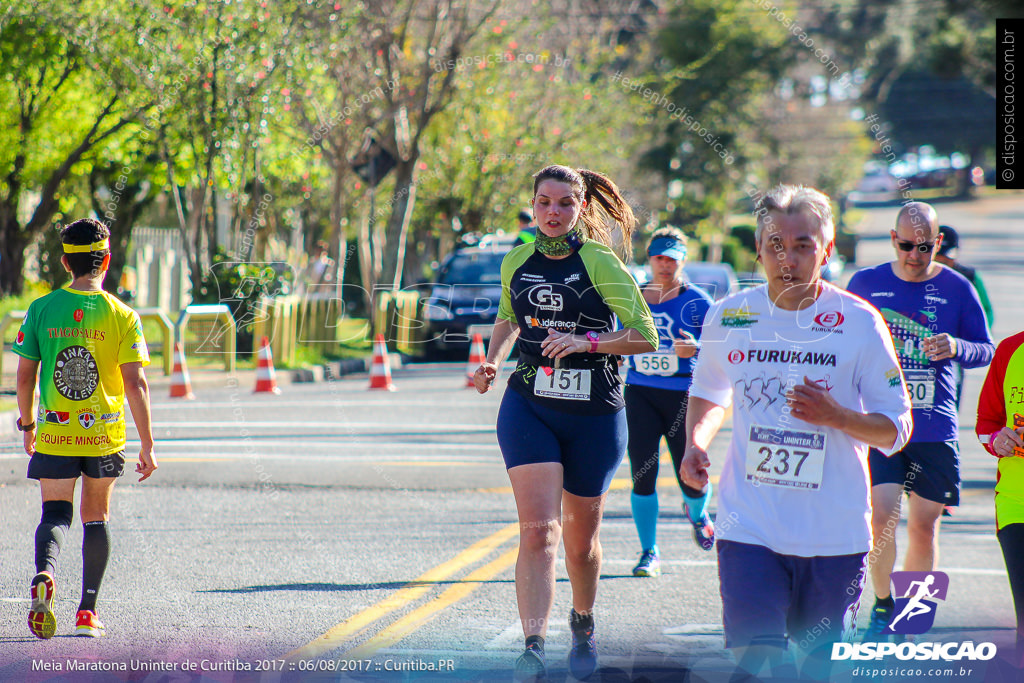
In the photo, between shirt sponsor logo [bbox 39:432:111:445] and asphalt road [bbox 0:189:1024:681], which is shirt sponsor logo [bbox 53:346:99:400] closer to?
shirt sponsor logo [bbox 39:432:111:445]

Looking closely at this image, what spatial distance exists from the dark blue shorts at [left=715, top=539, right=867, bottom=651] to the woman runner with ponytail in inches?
46.7

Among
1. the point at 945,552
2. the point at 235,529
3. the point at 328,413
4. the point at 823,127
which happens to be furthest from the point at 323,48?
the point at 823,127

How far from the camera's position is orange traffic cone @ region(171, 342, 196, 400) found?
1416cm

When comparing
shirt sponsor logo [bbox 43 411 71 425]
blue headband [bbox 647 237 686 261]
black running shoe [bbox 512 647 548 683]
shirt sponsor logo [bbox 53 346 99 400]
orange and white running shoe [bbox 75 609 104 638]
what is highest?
blue headband [bbox 647 237 686 261]

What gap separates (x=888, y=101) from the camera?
70.5 m

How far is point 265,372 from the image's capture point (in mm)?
15180

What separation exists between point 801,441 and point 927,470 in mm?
2318

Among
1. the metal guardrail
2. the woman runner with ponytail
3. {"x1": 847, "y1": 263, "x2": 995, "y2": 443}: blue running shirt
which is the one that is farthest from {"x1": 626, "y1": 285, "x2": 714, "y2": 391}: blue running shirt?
the metal guardrail

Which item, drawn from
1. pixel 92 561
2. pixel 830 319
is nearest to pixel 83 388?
pixel 92 561

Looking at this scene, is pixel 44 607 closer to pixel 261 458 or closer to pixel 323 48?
pixel 261 458

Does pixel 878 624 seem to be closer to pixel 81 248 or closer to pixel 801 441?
pixel 801 441

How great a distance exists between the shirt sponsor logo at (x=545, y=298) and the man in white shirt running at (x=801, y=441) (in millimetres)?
1203

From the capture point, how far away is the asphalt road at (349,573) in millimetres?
4984

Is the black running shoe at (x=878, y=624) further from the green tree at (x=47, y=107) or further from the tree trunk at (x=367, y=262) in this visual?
the tree trunk at (x=367, y=262)
